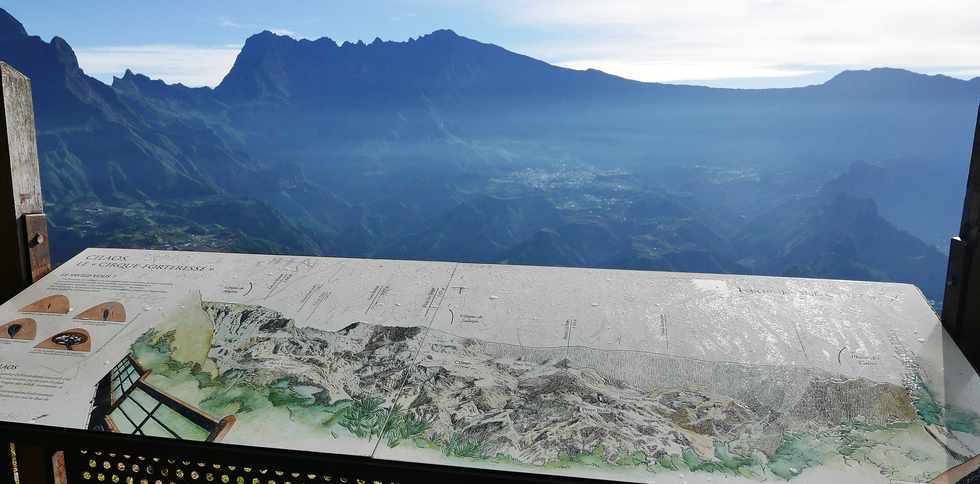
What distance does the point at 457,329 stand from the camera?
2695 mm

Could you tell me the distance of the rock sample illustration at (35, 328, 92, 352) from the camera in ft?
8.86

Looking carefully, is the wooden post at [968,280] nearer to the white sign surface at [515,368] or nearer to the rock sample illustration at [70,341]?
the white sign surface at [515,368]

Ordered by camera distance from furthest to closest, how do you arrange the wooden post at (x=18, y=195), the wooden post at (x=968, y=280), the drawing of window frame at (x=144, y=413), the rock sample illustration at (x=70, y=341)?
the wooden post at (x=18, y=195)
the rock sample illustration at (x=70, y=341)
the wooden post at (x=968, y=280)
the drawing of window frame at (x=144, y=413)

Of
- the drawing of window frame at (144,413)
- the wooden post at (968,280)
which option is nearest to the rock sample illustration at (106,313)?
the drawing of window frame at (144,413)

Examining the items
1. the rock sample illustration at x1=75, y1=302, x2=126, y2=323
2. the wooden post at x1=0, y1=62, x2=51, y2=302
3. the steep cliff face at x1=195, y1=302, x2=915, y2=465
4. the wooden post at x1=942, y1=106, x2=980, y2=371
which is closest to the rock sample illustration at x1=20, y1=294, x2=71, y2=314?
the rock sample illustration at x1=75, y1=302, x2=126, y2=323

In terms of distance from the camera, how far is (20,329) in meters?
2.84

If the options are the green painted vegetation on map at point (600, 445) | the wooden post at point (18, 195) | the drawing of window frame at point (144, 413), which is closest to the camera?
the green painted vegetation on map at point (600, 445)

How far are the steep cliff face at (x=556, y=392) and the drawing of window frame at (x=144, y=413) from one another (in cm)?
22

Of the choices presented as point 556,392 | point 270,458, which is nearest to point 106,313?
point 270,458

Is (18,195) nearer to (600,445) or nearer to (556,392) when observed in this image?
(556,392)

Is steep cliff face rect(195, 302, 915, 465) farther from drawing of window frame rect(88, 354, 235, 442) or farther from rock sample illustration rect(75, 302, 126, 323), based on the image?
rock sample illustration rect(75, 302, 126, 323)

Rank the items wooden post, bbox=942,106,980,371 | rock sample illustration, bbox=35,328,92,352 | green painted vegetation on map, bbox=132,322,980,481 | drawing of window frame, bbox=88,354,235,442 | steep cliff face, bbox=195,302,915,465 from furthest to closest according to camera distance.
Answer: rock sample illustration, bbox=35,328,92,352 < wooden post, bbox=942,106,980,371 < drawing of window frame, bbox=88,354,235,442 < steep cliff face, bbox=195,302,915,465 < green painted vegetation on map, bbox=132,322,980,481

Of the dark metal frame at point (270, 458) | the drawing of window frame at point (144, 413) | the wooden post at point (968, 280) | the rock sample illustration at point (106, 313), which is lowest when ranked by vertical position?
the dark metal frame at point (270, 458)

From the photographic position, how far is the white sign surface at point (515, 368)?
6.86ft
